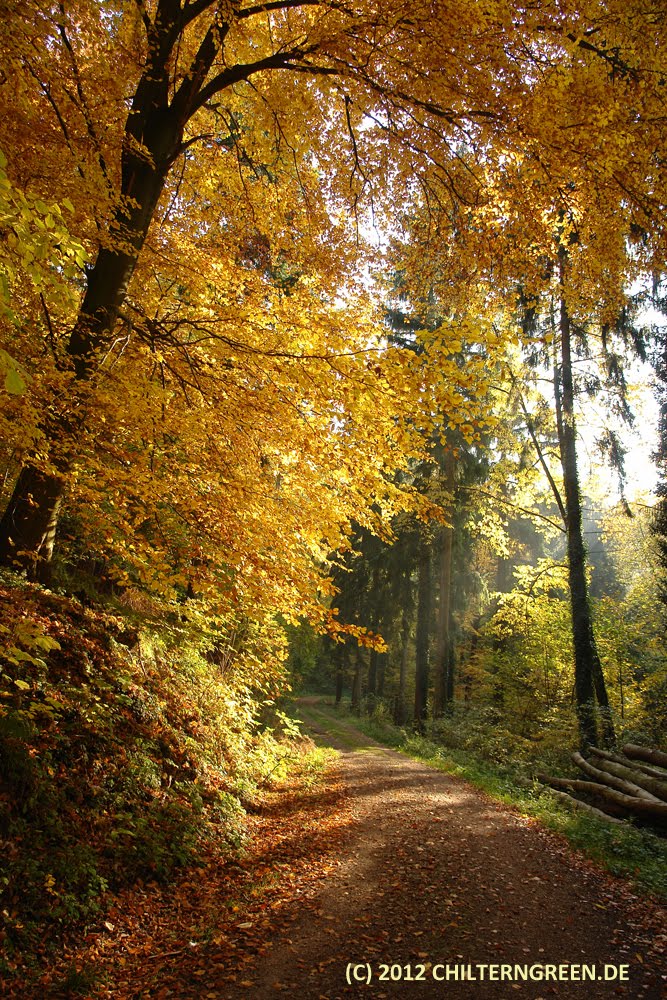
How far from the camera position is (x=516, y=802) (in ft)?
28.8

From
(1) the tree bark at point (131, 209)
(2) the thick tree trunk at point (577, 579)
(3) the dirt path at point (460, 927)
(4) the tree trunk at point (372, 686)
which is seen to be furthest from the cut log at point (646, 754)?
(4) the tree trunk at point (372, 686)

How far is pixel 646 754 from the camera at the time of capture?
9352 millimetres

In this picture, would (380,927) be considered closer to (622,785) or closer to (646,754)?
(622,785)

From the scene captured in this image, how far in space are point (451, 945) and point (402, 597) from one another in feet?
61.8

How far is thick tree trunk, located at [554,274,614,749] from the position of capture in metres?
11.7

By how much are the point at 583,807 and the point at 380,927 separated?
584cm

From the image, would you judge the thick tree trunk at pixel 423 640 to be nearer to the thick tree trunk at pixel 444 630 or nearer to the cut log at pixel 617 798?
the thick tree trunk at pixel 444 630

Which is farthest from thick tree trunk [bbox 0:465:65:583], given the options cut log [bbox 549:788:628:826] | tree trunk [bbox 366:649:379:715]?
tree trunk [bbox 366:649:379:715]

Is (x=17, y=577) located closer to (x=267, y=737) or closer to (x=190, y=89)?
(x=190, y=89)

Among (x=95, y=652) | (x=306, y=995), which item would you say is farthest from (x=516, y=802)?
(x=95, y=652)

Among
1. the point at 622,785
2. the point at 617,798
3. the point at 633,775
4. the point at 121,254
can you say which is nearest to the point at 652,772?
the point at 633,775

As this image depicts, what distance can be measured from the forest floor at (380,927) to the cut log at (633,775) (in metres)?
2.49

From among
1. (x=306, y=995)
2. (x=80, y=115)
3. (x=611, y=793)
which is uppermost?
(x=80, y=115)

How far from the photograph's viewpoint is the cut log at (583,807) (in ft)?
25.6
